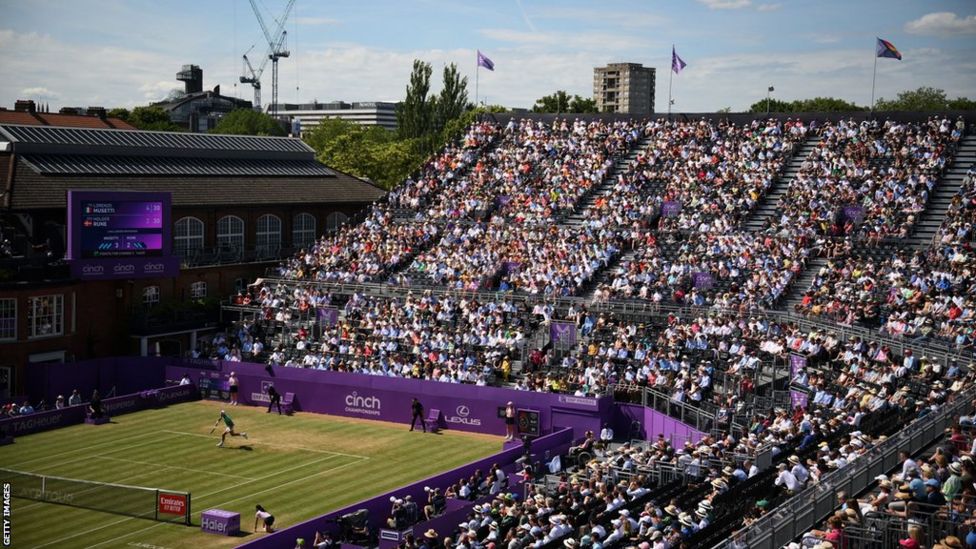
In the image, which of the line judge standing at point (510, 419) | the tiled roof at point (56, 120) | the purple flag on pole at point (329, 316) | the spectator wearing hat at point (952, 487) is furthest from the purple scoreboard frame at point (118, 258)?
the spectator wearing hat at point (952, 487)

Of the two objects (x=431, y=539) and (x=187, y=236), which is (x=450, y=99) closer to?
(x=187, y=236)

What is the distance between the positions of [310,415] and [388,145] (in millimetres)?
57868

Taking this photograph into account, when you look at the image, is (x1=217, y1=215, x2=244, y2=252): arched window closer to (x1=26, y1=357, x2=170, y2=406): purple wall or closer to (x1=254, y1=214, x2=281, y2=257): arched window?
(x1=254, y1=214, x2=281, y2=257): arched window

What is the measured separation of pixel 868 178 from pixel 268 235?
31.9m

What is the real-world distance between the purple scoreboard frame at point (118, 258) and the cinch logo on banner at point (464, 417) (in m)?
16.8

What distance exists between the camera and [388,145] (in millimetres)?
100938

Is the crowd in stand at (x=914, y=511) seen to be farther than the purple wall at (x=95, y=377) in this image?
No

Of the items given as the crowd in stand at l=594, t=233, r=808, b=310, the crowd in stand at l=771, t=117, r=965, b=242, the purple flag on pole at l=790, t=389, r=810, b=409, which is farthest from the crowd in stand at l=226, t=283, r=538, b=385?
the crowd in stand at l=771, t=117, r=965, b=242

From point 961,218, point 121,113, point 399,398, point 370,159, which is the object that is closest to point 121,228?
point 399,398

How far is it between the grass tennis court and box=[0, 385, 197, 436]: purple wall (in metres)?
0.50

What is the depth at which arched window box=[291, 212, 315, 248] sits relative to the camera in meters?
63.4

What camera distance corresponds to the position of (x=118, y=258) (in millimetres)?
49250

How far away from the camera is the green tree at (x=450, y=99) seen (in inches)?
4547

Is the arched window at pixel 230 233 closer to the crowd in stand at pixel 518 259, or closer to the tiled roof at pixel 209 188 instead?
the tiled roof at pixel 209 188
